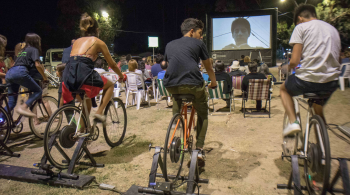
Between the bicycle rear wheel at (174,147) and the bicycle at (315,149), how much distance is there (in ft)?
3.63

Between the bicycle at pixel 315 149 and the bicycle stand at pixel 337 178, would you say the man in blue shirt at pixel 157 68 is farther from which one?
the bicycle stand at pixel 337 178

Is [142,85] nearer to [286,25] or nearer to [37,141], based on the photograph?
[37,141]

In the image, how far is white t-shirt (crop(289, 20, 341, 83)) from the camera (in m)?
Result: 2.38

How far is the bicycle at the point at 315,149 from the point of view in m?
2.02

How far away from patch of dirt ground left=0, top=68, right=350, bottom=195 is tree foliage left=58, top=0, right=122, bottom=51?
17.5 m

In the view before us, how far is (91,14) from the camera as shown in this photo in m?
20.7

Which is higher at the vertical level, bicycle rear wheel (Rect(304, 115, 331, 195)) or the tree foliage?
the tree foliage

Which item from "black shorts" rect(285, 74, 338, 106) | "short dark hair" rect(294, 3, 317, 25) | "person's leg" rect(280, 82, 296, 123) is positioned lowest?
"person's leg" rect(280, 82, 296, 123)

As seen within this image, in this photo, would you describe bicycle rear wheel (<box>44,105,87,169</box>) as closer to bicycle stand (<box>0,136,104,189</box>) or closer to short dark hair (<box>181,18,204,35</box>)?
bicycle stand (<box>0,136,104,189</box>)

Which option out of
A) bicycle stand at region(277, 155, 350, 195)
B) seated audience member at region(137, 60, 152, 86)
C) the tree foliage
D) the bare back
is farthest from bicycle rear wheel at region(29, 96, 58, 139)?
the tree foliage

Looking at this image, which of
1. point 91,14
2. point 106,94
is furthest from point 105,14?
point 106,94

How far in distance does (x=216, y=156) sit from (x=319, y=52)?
6.39 feet

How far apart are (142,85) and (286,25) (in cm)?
2300

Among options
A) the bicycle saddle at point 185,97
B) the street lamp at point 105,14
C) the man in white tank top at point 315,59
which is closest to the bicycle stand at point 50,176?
the bicycle saddle at point 185,97
